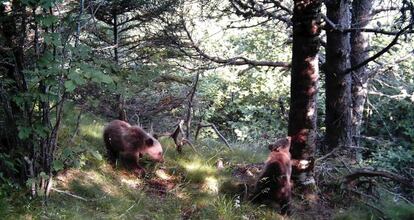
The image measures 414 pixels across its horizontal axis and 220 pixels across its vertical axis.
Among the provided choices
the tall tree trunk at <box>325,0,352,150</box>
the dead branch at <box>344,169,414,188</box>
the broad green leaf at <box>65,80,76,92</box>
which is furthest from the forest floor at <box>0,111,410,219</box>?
the tall tree trunk at <box>325,0,352,150</box>

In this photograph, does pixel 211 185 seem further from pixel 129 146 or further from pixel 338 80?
pixel 338 80

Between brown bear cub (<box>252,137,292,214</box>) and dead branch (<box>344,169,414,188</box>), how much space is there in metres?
1.05

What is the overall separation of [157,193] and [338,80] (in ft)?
13.2

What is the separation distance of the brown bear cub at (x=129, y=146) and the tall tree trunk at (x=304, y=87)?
76.5 inches

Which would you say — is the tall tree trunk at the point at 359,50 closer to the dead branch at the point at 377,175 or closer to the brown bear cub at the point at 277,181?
the dead branch at the point at 377,175

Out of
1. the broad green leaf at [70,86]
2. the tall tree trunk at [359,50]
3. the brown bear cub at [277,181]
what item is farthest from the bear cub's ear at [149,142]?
the tall tree trunk at [359,50]

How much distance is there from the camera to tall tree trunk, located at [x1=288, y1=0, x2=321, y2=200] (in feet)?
18.0

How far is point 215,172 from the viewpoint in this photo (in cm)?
631

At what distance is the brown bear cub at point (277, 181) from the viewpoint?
5348 millimetres

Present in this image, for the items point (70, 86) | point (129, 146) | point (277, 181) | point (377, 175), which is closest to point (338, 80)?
point (377, 175)

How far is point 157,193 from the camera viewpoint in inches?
223

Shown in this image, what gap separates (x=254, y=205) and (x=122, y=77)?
90.7 inches

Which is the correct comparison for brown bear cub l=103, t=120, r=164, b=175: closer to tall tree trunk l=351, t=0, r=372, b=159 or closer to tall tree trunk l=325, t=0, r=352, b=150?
tall tree trunk l=325, t=0, r=352, b=150

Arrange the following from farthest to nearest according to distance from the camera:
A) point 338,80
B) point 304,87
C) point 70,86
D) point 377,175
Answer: point 338,80, point 377,175, point 304,87, point 70,86
